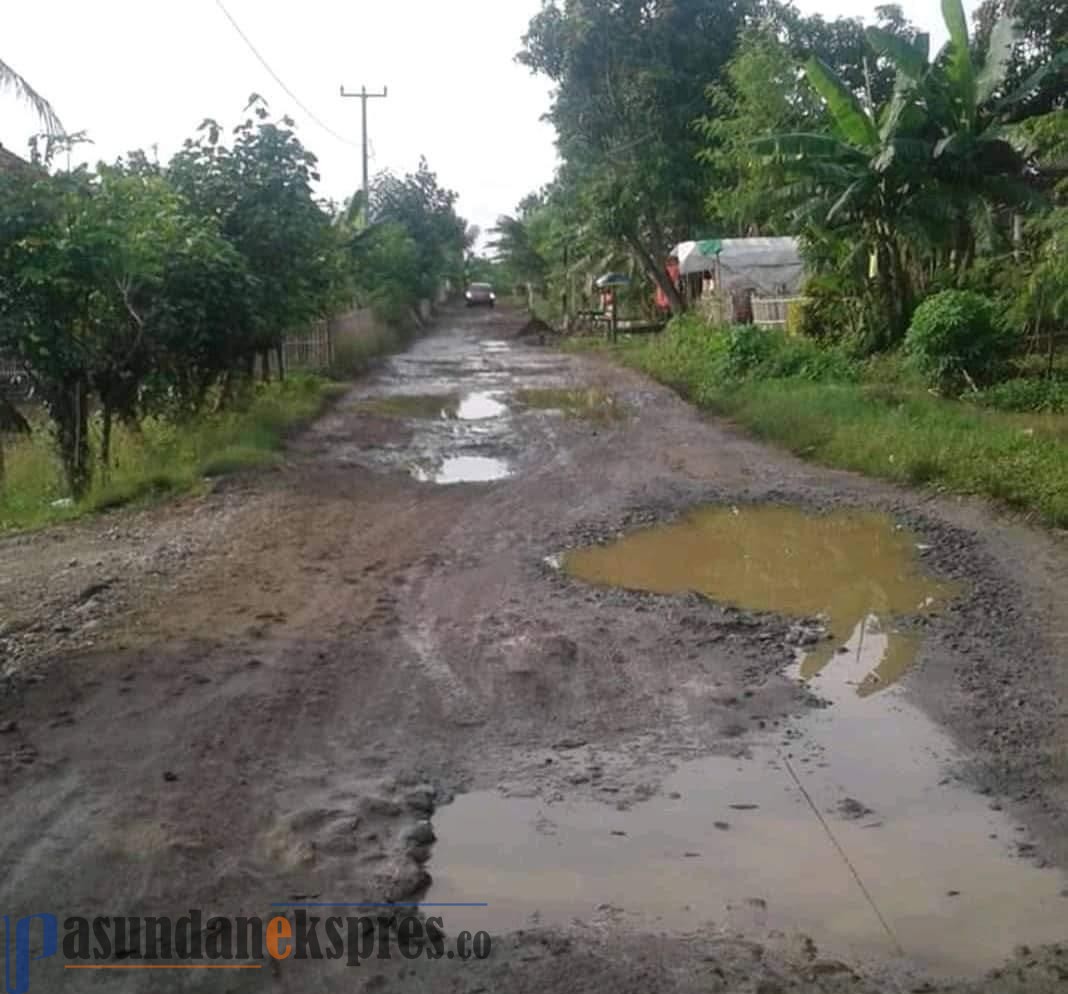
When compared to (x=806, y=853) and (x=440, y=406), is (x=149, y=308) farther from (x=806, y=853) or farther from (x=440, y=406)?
(x=806, y=853)

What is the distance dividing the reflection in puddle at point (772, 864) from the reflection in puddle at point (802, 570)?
151 cm

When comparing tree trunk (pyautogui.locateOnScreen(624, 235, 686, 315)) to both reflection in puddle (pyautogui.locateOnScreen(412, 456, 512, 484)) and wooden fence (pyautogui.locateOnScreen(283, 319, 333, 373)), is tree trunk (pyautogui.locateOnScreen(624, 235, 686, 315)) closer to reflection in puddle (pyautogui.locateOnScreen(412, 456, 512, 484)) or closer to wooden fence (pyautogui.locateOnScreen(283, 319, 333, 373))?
wooden fence (pyautogui.locateOnScreen(283, 319, 333, 373))

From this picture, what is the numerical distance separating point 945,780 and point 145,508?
8.52 metres

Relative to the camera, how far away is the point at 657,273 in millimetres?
35406

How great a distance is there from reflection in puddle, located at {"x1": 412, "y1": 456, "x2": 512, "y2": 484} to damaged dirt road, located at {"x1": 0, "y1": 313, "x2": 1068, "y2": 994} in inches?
84.9

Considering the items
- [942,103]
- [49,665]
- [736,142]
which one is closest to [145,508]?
[49,665]

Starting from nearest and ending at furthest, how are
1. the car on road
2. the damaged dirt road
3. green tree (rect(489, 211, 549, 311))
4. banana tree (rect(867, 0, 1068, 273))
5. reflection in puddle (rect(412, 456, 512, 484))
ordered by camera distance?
the damaged dirt road < reflection in puddle (rect(412, 456, 512, 484)) < banana tree (rect(867, 0, 1068, 273)) < green tree (rect(489, 211, 549, 311)) < the car on road

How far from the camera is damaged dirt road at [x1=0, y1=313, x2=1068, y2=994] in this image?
12.7 feet

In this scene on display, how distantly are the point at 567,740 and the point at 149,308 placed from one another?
9.29 meters

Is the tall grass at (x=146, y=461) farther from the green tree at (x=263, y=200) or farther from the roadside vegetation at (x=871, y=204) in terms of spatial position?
the roadside vegetation at (x=871, y=204)

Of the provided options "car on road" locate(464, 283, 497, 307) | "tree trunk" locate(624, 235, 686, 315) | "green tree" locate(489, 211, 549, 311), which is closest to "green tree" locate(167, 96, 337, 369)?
"tree trunk" locate(624, 235, 686, 315)

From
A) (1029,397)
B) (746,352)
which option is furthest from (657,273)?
(1029,397)

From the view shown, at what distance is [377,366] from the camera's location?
98.4 feet

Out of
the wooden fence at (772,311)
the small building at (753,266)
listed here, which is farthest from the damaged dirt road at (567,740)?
the small building at (753,266)
